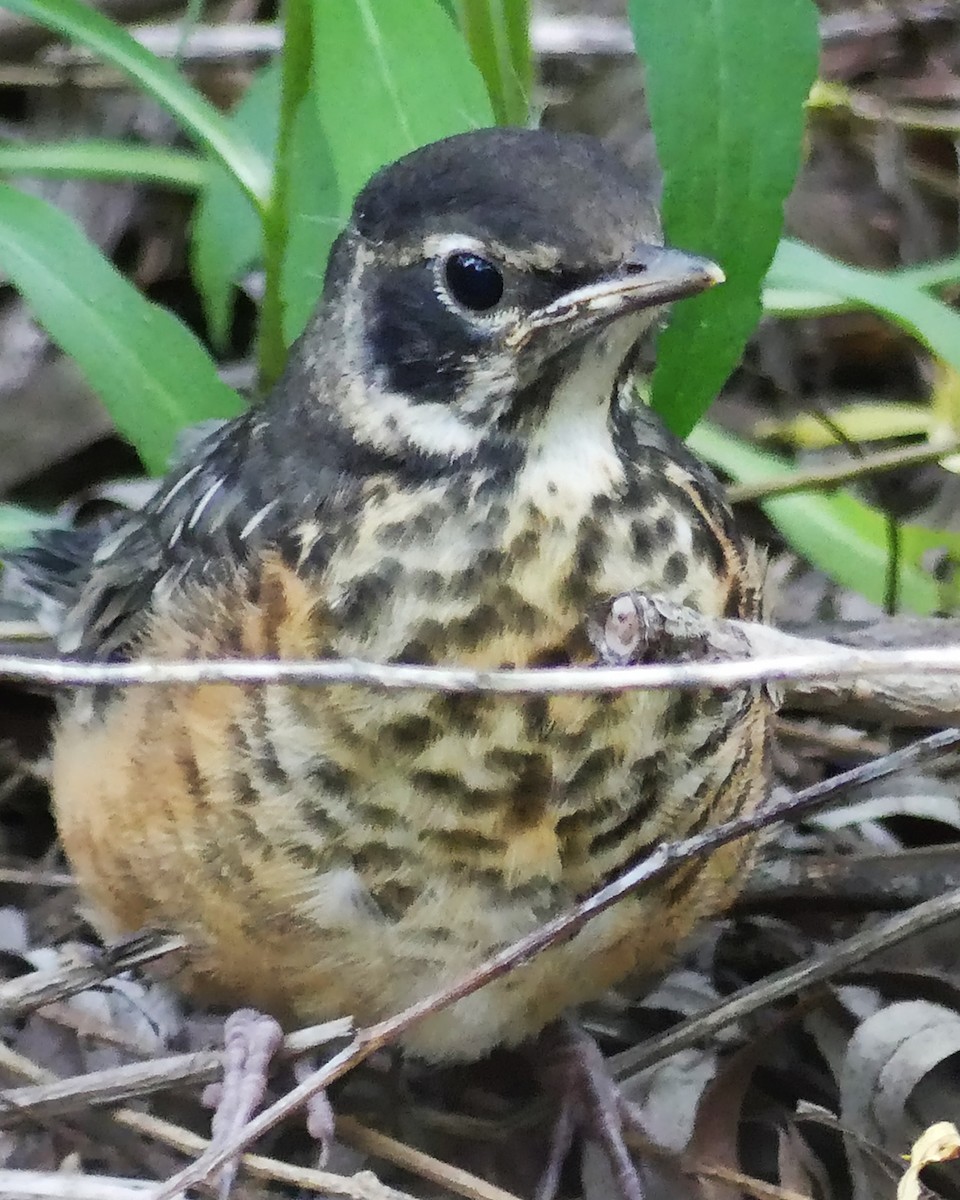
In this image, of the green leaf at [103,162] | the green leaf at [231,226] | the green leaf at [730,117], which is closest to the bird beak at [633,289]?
the green leaf at [730,117]

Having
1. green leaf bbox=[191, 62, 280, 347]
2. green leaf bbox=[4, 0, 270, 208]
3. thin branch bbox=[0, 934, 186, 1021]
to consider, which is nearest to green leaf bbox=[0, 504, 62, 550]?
green leaf bbox=[191, 62, 280, 347]

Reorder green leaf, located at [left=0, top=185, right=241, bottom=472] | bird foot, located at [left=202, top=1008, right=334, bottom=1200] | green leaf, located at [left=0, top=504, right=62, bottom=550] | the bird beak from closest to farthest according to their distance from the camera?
the bird beak
bird foot, located at [left=202, top=1008, right=334, bottom=1200]
green leaf, located at [left=0, top=185, right=241, bottom=472]
green leaf, located at [left=0, top=504, right=62, bottom=550]

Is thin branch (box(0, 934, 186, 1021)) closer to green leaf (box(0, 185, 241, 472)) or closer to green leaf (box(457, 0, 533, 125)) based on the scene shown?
green leaf (box(0, 185, 241, 472))

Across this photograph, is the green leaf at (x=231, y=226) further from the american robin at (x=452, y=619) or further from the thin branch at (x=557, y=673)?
the thin branch at (x=557, y=673)

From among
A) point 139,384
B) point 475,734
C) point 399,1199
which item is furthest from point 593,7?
point 399,1199

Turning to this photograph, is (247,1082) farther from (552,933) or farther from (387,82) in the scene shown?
(387,82)

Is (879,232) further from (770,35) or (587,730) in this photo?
(587,730)
